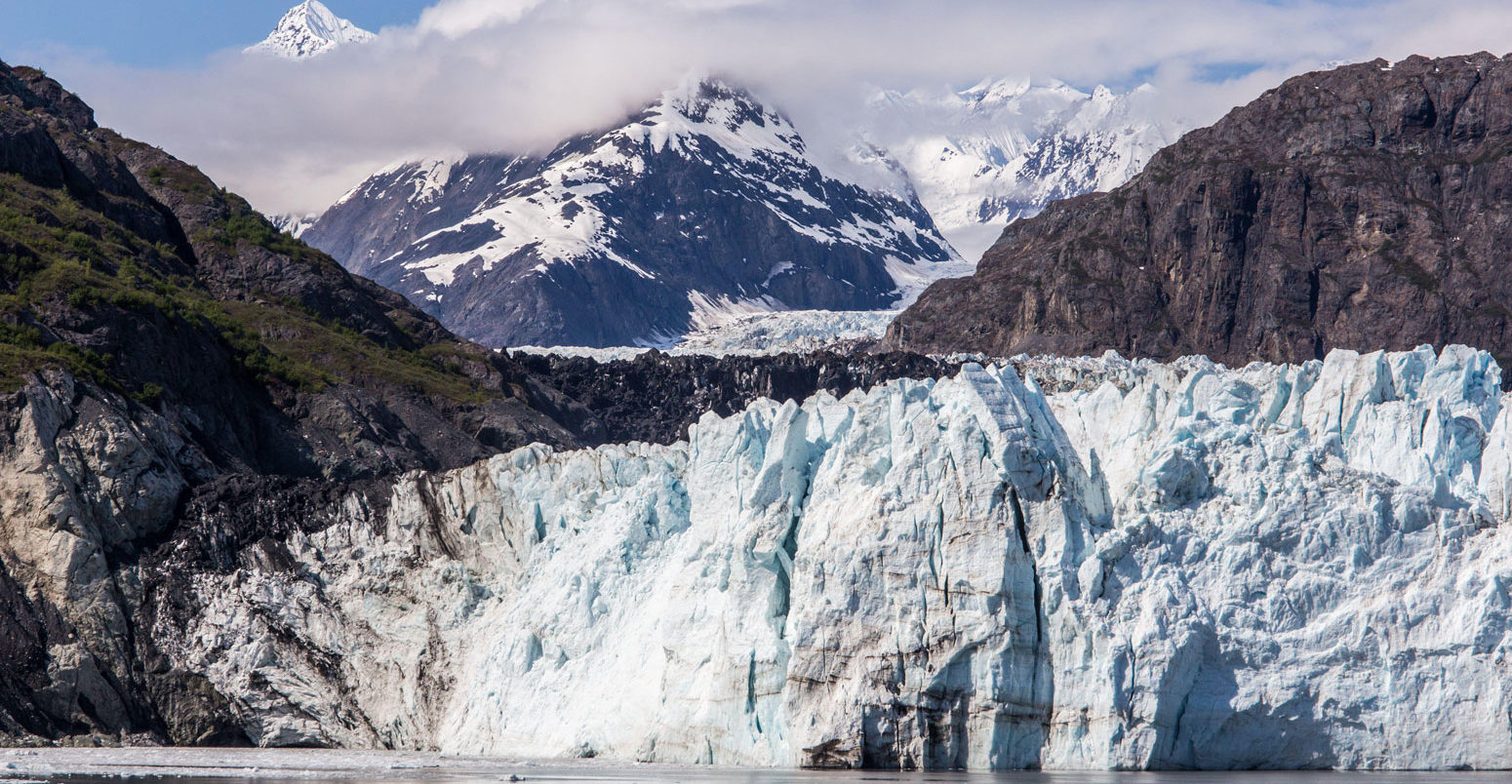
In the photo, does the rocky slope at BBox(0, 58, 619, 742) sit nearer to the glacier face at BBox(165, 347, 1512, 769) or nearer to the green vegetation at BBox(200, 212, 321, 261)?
the green vegetation at BBox(200, 212, 321, 261)

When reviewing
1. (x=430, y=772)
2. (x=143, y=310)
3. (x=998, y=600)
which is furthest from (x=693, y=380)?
(x=998, y=600)

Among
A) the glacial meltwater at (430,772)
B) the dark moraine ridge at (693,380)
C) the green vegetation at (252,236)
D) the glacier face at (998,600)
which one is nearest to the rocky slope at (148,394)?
the green vegetation at (252,236)

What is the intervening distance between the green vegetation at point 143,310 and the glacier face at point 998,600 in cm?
2867

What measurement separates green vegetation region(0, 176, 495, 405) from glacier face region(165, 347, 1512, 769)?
28.7 meters

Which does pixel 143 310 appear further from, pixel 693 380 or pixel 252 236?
pixel 693 380

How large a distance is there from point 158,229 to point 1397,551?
345 feet

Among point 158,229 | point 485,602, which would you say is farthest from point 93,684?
point 158,229

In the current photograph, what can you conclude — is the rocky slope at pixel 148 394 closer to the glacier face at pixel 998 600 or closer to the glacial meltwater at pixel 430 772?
the glacial meltwater at pixel 430 772

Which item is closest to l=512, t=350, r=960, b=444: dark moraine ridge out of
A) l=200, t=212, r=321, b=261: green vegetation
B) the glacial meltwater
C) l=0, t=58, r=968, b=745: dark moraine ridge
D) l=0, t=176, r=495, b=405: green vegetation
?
l=0, t=58, r=968, b=745: dark moraine ridge

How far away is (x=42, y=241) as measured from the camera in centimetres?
→ 10744

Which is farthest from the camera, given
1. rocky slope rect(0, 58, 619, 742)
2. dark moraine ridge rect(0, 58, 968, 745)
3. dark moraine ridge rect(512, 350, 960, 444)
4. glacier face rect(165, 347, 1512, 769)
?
dark moraine ridge rect(512, 350, 960, 444)

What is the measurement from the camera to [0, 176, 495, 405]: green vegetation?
92562 millimetres

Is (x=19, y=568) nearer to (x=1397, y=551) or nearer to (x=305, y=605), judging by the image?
(x=305, y=605)

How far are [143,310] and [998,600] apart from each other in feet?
218
